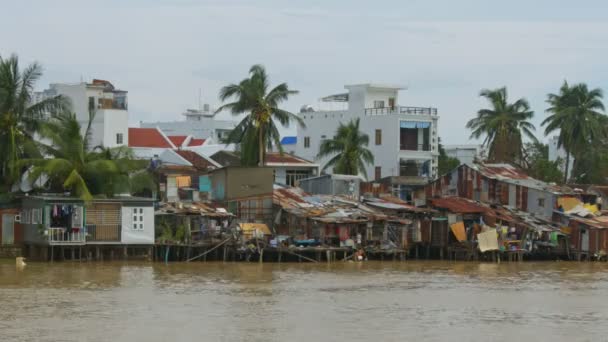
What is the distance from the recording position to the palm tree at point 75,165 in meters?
42.9

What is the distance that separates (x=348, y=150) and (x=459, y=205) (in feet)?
35.8

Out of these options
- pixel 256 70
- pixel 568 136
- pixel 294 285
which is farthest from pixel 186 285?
pixel 568 136

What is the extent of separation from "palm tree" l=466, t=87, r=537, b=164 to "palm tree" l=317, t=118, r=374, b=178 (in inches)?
357

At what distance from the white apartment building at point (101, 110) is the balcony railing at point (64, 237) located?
20602 mm

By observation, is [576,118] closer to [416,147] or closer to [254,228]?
[416,147]

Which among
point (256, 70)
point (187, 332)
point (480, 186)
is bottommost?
point (187, 332)

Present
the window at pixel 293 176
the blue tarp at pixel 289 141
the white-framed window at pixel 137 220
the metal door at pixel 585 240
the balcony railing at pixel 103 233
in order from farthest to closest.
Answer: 1. the blue tarp at pixel 289 141
2. the window at pixel 293 176
3. the metal door at pixel 585 240
4. the white-framed window at pixel 137 220
5. the balcony railing at pixel 103 233

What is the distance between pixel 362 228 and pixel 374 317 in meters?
19.4

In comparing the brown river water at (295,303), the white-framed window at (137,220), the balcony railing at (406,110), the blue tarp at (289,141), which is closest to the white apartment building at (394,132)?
the balcony railing at (406,110)

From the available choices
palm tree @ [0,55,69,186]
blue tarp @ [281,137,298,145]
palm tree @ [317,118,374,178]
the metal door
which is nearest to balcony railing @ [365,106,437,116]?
palm tree @ [317,118,374,178]

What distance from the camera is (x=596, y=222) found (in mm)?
50875

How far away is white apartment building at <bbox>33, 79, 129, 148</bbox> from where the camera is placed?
6328 cm

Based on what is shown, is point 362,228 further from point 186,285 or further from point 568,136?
point 568,136

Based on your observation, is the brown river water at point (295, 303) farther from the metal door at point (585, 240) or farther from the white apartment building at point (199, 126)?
the white apartment building at point (199, 126)
